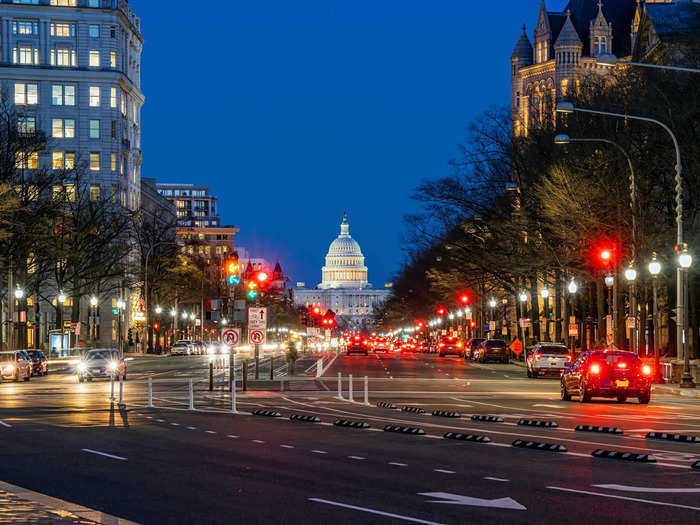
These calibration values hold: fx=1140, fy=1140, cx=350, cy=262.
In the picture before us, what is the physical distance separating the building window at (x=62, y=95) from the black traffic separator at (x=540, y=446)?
98.2 metres

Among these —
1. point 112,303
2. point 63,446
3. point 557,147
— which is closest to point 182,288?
point 112,303

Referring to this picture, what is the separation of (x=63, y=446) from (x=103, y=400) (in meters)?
15.8

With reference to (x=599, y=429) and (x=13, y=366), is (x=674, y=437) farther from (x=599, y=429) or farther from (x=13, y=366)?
(x=13, y=366)

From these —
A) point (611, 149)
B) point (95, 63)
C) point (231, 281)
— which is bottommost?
point (231, 281)

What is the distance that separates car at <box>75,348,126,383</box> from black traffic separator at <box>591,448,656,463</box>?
35.5 meters

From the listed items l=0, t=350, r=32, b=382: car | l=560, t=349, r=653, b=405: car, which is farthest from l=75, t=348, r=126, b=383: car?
l=560, t=349, r=653, b=405: car

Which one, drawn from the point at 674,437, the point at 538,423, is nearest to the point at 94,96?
the point at 538,423

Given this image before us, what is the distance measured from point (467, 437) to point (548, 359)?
34.6 m

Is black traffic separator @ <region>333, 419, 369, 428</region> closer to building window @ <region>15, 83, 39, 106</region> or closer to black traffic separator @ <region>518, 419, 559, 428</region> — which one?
black traffic separator @ <region>518, 419, 559, 428</region>

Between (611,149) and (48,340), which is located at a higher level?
(611,149)

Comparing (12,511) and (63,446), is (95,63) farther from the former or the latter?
(12,511)

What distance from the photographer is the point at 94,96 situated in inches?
4390

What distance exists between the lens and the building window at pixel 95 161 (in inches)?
4360

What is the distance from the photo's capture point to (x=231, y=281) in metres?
41.8
